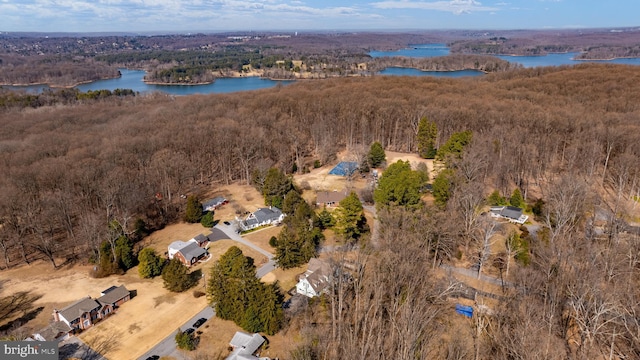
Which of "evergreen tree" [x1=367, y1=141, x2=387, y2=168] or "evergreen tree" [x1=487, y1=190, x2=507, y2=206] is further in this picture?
"evergreen tree" [x1=367, y1=141, x2=387, y2=168]

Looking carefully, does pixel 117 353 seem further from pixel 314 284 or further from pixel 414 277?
pixel 414 277

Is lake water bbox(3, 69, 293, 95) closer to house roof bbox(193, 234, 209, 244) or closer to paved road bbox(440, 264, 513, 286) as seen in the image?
house roof bbox(193, 234, 209, 244)

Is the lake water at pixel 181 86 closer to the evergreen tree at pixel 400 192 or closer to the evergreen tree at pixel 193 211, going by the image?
the evergreen tree at pixel 193 211

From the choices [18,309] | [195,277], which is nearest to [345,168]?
[195,277]

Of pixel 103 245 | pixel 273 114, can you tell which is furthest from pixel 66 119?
pixel 103 245

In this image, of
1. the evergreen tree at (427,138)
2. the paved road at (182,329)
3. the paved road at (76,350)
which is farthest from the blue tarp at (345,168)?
the paved road at (76,350)

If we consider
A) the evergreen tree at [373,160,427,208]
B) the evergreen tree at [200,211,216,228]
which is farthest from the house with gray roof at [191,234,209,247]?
the evergreen tree at [373,160,427,208]
